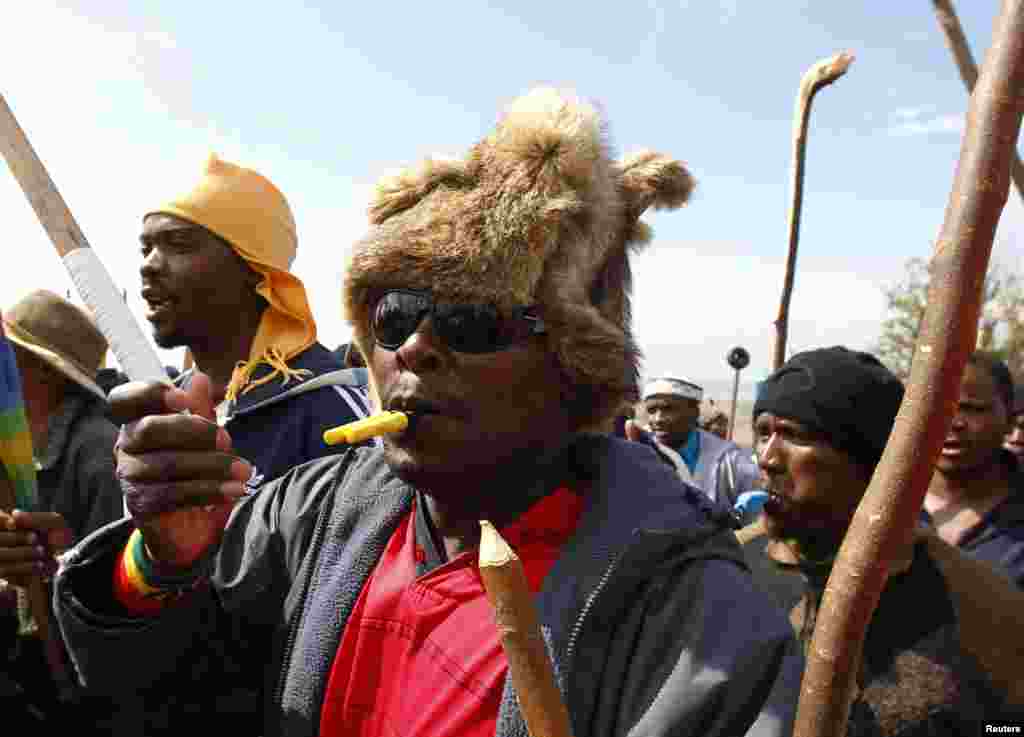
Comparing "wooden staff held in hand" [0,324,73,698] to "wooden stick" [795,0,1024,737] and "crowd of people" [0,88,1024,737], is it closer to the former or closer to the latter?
"crowd of people" [0,88,1024,737]

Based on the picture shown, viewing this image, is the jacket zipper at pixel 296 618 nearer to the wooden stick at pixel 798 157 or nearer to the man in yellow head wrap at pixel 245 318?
Result: the man in yellow head wrap at pixel 245 318

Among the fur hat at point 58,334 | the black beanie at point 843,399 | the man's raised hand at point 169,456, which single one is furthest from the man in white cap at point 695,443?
the man's raised hand at point 169,456

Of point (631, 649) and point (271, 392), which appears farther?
point (271, 392)

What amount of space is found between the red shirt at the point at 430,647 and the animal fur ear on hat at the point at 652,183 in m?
0.66

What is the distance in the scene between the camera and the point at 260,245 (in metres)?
3.07

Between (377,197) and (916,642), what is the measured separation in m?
1.68

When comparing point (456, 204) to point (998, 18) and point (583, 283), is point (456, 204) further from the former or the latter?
point (998, 18)

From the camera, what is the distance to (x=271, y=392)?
288 centimetres

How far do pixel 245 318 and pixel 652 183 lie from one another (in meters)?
1.75

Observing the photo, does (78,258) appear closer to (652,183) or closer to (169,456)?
(169,456)

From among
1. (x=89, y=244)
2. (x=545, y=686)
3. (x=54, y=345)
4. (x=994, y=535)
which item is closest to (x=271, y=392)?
(x=54, y=345)

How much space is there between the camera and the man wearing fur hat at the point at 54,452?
2.27 m

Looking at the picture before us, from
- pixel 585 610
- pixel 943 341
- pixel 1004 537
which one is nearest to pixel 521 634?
pixel 943 341

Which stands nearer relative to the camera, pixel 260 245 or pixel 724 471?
pixel 260 245
